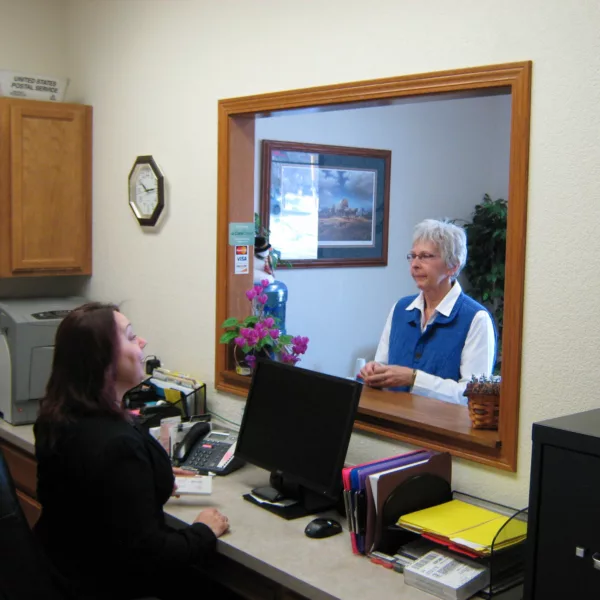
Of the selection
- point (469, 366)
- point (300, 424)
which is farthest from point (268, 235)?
point (300, 424)

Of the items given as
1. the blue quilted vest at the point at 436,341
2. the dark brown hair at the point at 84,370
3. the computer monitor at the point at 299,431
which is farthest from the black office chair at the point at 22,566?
the blue quilted vest at the point at 436,341

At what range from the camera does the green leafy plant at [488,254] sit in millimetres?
4820

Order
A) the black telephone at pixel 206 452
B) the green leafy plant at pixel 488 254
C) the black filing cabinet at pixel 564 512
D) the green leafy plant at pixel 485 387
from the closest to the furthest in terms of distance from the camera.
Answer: the black filing cabinet at pixel 564 512
the green leafy plant at pixel 485 387
the black telephone at pixel 206 452
the green leafy plant at pixel 488 254

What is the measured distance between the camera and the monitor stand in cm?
213

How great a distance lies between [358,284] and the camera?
454 centimetres

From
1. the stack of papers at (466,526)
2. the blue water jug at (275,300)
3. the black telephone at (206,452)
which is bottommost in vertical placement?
the black telephone at (206,452)

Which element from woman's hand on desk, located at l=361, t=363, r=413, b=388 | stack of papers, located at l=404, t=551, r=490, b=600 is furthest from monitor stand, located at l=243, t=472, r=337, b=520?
woman's hand on desk, located at l=361, t=363, r=413, b=388

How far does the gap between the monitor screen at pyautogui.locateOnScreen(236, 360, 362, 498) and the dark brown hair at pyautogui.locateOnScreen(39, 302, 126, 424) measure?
51 centimetres

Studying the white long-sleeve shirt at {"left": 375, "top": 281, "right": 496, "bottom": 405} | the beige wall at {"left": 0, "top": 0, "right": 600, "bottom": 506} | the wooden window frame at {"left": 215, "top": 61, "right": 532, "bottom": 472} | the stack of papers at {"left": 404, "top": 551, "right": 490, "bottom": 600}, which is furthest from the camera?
the white long-sleeve shirt at {"left": 375, "top": 281, "right": 496, "bottom": 405}

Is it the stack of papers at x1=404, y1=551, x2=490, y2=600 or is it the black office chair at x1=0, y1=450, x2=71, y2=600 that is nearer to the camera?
the stack of papers at x1=404, y1=551, x2=490, y2=600

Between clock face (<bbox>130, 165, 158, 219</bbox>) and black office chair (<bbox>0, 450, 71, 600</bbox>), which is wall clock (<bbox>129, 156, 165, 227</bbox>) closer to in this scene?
Result: clock face (<bbox>130, 165, 158, 219</bbox>)

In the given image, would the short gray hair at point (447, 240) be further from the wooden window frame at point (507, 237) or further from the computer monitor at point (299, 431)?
the computer monitor at point (299, 431)

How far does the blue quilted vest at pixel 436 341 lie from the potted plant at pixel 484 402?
606 mm

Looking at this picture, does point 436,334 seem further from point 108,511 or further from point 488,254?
point 488,254
